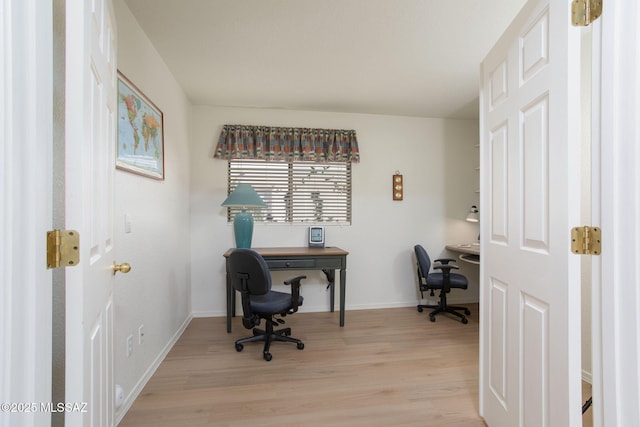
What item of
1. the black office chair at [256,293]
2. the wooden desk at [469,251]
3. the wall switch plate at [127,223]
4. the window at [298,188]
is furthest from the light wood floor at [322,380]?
the window at [298,188]

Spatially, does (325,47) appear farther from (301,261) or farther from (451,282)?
(451,282)

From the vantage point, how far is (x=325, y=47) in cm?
210

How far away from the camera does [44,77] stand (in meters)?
0.61

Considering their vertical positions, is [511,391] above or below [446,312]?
above

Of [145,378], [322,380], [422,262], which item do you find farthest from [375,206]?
[145,378]

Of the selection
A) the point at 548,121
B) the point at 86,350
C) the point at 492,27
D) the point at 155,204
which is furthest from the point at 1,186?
the point at 492,27

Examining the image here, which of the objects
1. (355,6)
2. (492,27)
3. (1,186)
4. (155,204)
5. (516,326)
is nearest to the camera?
(1,186)

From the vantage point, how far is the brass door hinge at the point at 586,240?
0.79m

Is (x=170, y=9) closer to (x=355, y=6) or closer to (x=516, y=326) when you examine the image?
(x=355, y=6)

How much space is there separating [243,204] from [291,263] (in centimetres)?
80

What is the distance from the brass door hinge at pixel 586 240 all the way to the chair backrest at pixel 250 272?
185 centimetres

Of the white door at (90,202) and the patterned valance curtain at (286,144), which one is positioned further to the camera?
the patterned valance curtain at (286,144)

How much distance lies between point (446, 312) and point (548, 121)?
289 centimetres

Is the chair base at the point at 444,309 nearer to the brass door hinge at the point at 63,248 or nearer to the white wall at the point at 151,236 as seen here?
the white wall at the point at 151,236
